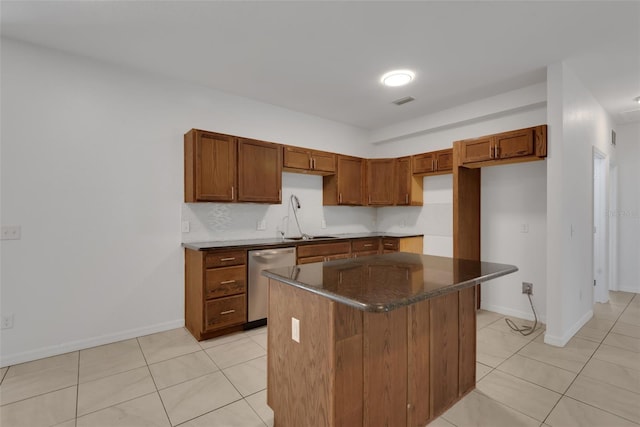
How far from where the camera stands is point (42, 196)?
272 centimetres

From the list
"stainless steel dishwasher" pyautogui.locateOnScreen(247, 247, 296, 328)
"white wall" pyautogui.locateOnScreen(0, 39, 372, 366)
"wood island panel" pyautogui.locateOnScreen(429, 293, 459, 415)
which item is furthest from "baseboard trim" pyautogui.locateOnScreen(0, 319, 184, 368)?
"wood island panel" pyautogui.locateOnScreen(429, 293, 459, 415)

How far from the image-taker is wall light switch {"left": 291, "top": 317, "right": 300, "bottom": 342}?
63.3 inches

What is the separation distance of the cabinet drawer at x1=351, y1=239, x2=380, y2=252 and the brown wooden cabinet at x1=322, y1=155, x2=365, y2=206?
0.66 meters

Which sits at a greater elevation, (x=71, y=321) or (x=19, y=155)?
(x=19, y=155)

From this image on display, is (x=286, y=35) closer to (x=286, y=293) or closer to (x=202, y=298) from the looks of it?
(x=286, y=293)

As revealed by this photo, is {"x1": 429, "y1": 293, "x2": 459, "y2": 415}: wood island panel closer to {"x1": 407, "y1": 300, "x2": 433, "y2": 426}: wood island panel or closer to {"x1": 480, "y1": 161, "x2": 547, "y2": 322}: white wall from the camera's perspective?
{"x1": 407, "y1": 300, "x2": 433, "y2": 426}: wood island panel

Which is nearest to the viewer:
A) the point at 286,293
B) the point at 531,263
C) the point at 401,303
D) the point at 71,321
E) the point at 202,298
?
the point at 401,303

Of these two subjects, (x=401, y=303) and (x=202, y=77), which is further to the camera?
(x=202, y=77)

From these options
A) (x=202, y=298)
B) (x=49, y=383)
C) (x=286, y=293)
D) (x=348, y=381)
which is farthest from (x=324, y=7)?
(x=49, y=383)

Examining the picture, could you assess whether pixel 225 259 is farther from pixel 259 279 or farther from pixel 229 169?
pixel 229 169

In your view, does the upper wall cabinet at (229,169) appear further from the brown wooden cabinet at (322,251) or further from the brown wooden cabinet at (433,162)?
the brown wooden cabinet at (433,162)

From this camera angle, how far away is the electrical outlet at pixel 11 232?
2561mm

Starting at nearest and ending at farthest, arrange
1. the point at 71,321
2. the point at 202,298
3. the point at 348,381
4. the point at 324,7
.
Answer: the point at 348,381
the point at 324,7
the point at 71,321
the point at 202,298

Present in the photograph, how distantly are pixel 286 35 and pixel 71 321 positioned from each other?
3.19m
